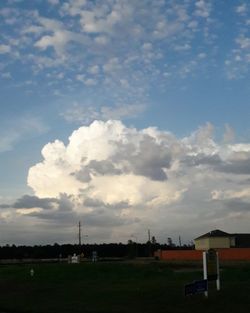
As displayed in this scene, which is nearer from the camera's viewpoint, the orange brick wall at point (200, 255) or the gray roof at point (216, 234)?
the orange brick wall at point (200, 255)

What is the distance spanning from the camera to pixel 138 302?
2161 cm

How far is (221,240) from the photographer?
97875 mm

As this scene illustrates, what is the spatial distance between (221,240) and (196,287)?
3062 inches

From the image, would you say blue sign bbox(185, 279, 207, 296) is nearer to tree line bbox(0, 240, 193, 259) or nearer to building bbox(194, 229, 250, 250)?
building bbox(194, 229, 250, 250)

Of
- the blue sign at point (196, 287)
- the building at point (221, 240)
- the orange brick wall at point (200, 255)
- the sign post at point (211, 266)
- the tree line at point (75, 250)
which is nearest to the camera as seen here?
the blue sign at point (196, 287)

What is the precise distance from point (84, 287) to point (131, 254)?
83.3 meters

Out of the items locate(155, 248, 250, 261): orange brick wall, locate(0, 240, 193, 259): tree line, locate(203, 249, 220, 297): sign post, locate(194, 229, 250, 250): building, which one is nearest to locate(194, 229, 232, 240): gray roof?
locate(194, 229, 250, 250): building

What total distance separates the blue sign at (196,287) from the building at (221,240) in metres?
75.6

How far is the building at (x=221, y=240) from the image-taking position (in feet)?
320

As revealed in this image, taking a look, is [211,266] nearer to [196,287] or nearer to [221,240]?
[196,287]

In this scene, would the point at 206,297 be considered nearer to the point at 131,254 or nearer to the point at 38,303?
the point at 38,303

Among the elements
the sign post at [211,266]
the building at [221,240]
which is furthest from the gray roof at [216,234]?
the sign post at [211,266]

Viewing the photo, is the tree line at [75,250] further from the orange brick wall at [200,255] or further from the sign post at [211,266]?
the sign post at [211,266]

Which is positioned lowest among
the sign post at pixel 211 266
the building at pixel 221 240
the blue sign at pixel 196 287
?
the blue sign at pixel 196 287
